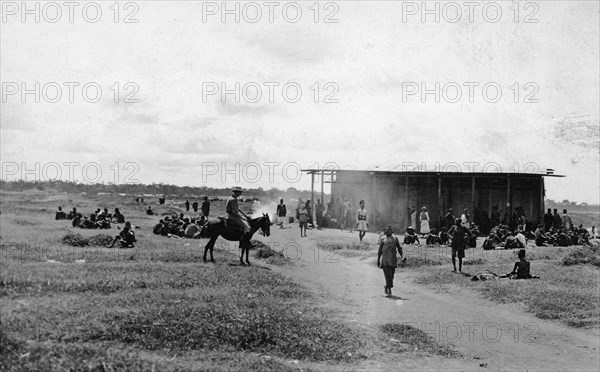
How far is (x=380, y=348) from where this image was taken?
1045 cm

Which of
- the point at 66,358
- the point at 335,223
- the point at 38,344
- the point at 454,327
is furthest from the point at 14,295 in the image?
the point at 335,223

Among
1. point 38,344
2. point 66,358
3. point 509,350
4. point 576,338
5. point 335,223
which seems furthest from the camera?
point 335,223

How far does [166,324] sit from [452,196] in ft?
88.6

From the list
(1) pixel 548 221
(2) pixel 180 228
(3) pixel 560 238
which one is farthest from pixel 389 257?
(1) pixel 548 221

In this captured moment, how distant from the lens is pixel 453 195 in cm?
3388

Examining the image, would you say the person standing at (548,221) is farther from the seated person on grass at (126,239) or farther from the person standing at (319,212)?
the seated person on grass at (126,239)

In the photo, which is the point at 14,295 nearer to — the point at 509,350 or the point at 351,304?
the point at 351,304

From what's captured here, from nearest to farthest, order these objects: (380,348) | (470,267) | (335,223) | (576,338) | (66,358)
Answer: (66,358)
(380,348)
(576,338)
(470,267)
(335,223)

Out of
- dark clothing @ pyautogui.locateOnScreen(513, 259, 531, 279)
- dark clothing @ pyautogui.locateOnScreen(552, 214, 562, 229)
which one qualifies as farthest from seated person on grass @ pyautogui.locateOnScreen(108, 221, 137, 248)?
dark clothing @ pyautogui.locateOnScreen(552, 214, 562, 229)

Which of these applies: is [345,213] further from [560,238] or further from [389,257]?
[389,257]

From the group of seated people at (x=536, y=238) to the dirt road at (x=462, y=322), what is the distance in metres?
7.08

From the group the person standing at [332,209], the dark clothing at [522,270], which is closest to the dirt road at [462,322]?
the dark clothing at [522,270]

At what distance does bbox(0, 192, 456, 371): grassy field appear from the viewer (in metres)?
8.27

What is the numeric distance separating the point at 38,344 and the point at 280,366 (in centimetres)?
373
